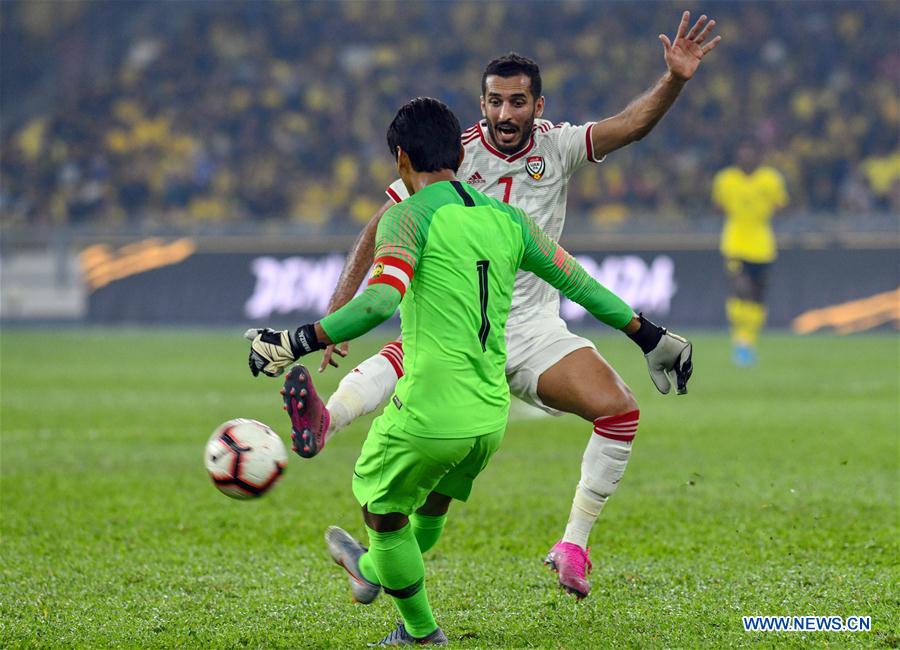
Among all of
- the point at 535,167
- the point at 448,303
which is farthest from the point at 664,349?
the point at 535,167

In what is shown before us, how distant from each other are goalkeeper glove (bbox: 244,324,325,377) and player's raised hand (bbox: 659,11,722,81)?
7.25 feet

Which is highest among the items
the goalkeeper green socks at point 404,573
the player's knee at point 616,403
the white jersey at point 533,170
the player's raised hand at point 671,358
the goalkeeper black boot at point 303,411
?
the white jersey at point 533,170

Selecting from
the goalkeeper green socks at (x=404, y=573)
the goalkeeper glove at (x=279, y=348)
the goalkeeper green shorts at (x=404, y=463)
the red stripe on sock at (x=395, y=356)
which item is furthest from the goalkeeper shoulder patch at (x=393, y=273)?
the red stripe on sock at (x=395, y=356)

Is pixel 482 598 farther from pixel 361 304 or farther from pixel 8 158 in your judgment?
pixel 8 158

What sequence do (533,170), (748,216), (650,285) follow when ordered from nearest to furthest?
(533,170) → (748,216) → (650,285)

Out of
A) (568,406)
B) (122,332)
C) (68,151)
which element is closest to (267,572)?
(568,406)

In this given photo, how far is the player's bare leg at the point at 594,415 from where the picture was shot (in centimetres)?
513

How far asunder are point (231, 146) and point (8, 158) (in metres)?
4.95

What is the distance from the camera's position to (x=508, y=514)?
7137 millimetres

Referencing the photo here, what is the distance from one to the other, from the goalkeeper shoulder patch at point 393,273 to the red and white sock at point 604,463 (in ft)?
4.65

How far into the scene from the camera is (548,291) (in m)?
5.65

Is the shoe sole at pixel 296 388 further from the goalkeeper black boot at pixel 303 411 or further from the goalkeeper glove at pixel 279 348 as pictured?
the goalkeeper glove at pixel 279 348

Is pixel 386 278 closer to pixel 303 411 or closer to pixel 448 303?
pixel 448 303

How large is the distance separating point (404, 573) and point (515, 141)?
197 cm
